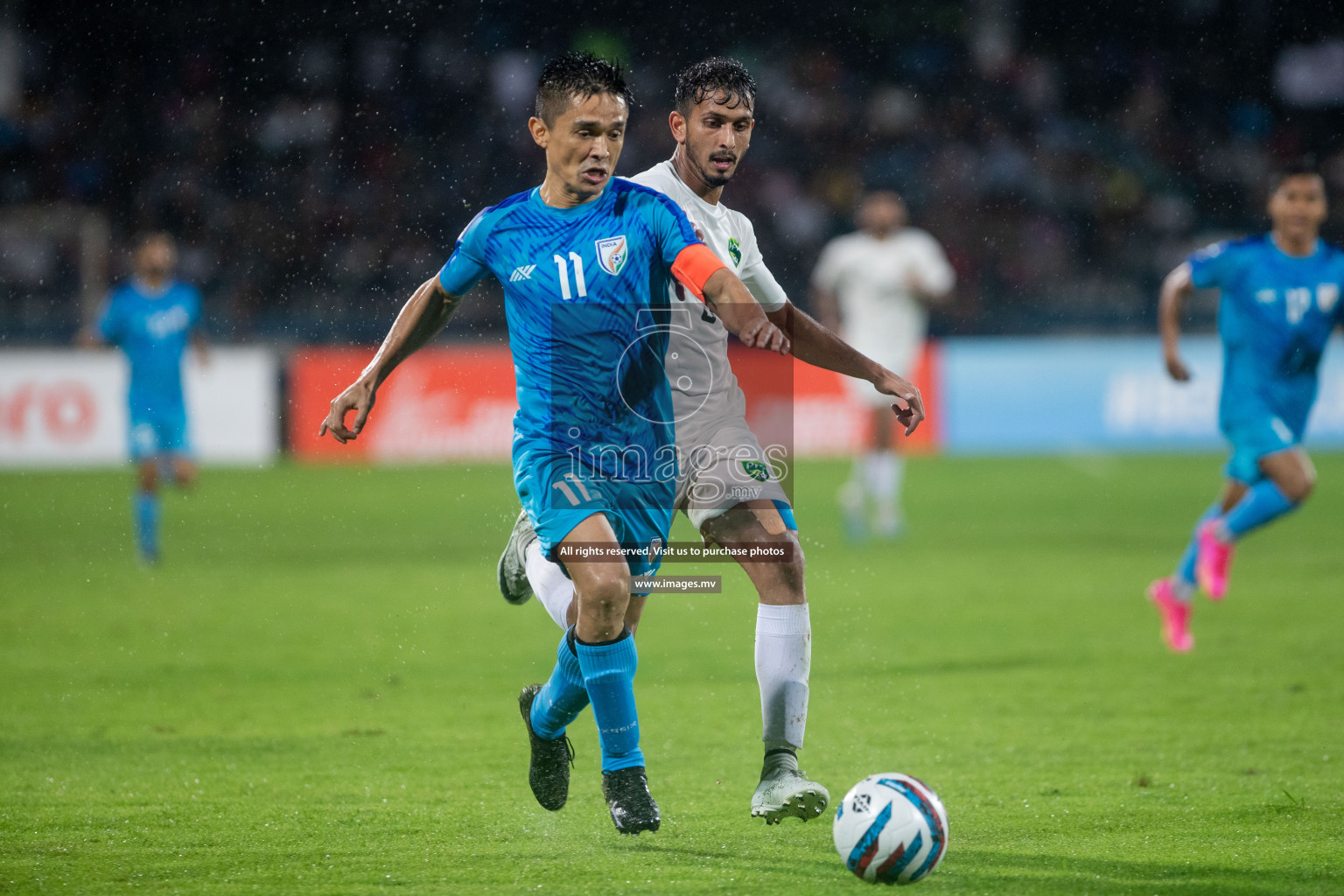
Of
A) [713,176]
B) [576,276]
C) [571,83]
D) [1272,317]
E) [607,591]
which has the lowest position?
[607,591]

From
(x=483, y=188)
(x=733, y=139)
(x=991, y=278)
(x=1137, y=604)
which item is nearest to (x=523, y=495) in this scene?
(x=733, y=139)

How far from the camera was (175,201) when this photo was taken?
1859cm

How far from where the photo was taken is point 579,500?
3.95 metres

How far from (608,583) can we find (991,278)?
52.3 ft

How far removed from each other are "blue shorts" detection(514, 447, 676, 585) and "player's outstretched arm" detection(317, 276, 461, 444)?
1.45ft

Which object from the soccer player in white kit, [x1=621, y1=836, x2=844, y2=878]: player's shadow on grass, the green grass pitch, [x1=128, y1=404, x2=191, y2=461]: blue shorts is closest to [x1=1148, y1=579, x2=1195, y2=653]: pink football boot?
the green grass pitch

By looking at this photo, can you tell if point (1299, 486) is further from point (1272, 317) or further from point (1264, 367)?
point (1272, 317)

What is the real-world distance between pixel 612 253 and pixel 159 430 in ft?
26.3

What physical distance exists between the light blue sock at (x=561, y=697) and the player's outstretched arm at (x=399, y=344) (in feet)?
2.74

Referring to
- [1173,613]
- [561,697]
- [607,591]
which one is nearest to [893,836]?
[607,591]

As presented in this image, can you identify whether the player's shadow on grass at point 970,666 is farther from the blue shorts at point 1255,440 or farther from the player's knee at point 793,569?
the player's knee at point 793,569

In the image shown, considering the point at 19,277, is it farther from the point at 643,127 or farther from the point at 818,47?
the point at 818,47

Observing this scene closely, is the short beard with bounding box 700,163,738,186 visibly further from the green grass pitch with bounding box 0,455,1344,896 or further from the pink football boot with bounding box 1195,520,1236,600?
the pink football boot with bounding box 1195,520,1236,600

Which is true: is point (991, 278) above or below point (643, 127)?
below
